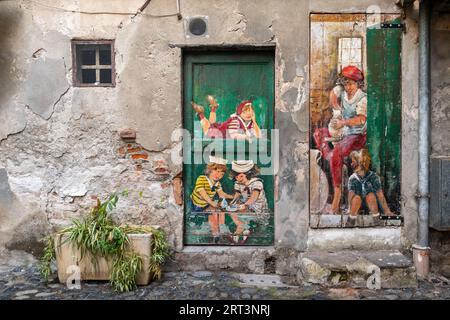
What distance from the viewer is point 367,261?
377cm

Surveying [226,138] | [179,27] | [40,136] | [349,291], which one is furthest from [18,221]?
[349,291]

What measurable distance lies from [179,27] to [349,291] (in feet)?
10.5

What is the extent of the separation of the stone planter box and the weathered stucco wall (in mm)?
432

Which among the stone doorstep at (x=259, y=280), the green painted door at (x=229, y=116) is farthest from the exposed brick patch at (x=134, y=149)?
the stone doorstep at (x=259, y=280)

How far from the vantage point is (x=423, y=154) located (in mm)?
3955

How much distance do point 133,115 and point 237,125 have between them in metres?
1.15

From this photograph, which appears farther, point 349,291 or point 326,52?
point 326,52

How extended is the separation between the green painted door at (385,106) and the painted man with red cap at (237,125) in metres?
1.26

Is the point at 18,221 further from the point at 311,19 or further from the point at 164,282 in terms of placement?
the point at 311,19

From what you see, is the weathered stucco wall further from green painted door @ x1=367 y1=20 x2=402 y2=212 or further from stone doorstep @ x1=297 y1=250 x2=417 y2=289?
stone doorstep @ x1=297 y1=250 x2=417 y2=289

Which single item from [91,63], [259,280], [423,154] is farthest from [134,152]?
[423,154]

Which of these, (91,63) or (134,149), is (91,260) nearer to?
(134,149)

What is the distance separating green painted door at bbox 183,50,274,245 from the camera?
423 cm

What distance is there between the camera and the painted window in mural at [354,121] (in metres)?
4.02
